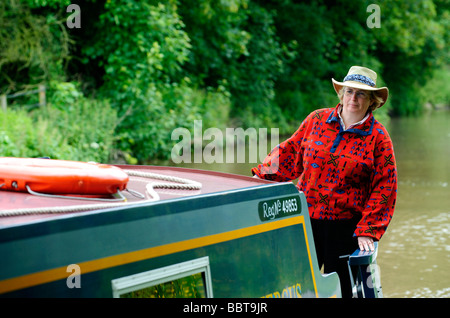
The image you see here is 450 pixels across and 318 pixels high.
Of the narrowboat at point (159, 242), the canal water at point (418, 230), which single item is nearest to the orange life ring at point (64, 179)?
the narrowboat at point (159, 242)

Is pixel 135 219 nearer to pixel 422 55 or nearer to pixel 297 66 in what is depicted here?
pixel 297 66

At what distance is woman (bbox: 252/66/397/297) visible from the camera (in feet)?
11.8

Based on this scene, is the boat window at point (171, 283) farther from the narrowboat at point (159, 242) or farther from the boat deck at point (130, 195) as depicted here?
the boat deck at point (130, 195)

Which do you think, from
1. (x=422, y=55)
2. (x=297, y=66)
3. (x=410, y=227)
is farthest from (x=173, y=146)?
(x=422, y=55)

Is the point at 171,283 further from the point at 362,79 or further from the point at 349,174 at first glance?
the point at 362,79

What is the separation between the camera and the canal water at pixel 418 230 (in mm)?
6594

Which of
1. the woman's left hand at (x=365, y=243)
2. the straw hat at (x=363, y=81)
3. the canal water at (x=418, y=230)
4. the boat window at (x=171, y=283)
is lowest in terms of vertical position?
the canal water at (x=418, y=230)

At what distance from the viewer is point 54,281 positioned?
2221mm

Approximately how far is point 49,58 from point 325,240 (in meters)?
10.5

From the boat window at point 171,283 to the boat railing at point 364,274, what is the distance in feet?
3.62

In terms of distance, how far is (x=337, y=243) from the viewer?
149 inches

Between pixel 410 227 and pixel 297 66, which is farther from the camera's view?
pixel 297 66

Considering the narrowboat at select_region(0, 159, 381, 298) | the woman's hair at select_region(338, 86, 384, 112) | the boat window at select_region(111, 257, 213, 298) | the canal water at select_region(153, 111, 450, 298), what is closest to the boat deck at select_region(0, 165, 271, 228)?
the narrowboat at select_region(0, 159, 381, 298)

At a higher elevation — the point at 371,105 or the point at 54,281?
the point at 371,105
